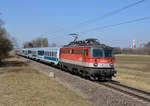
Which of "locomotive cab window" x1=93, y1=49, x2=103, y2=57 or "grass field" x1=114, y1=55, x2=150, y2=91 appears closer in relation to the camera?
"locomotive cab window" x1=93, y1=49, x2=103, y2=57

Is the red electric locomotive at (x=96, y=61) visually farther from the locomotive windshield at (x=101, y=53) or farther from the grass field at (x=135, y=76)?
the grass field at (x=135, y=76)

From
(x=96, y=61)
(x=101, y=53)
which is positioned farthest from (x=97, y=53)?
(x=96, y=61)

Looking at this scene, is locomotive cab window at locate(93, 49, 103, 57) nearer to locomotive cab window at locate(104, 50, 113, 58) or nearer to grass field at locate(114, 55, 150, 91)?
locomotive cab window at locate(104, 50, 113, 58)

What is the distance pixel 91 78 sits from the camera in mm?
15781

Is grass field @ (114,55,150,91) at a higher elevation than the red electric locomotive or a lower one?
lower

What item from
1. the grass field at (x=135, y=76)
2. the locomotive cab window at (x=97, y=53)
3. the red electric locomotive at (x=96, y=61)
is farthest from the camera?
the grass field at (x=135, y=76)

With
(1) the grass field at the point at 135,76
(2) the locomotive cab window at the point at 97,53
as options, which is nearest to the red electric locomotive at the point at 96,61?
(2) the locomotive cab window at the point at 97,53

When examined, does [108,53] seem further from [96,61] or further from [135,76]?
[135,76]

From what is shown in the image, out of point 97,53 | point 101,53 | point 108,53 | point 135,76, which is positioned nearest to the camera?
point 97,53

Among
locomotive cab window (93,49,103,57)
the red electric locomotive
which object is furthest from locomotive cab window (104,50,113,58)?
locomotive cab window (93,49,103,57)

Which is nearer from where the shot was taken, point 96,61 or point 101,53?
point 96,61

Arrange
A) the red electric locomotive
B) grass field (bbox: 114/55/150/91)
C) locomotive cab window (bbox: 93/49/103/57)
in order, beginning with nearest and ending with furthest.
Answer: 1. the red electric locomotive
2. locomotive cab window (bbox: 93/49/103/57)
3. grass field (bbox: 114/55/150/91)

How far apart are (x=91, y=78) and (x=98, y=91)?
4.00 m

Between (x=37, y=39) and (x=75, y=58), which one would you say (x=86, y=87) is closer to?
(x=75, y=58)
